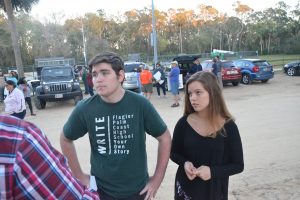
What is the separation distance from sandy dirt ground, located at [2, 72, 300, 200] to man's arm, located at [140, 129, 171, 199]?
2.08 metres

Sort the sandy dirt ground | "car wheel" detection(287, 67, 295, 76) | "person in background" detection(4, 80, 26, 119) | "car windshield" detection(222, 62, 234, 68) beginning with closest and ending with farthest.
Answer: the sandy dirt ground
"person in background" detection(4, 80, 26, 119)
"car windshield" detection(222, 62, 234, 68)
"car wheel" detection(287, 67, 295, 76)

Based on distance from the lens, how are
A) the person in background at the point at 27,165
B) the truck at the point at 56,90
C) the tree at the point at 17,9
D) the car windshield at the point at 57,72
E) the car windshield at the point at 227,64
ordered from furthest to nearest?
the tree at the point at 17,9
the car windshield at the point at 227,64
the car windshield at the point at 57,72
the truck at the point at 56,90
the person in background at the point at 27,165

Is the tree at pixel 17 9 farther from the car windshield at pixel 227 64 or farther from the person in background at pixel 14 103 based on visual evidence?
the person in background at pixel 14 103

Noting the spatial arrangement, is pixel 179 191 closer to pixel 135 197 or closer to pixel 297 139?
pixel 135 197

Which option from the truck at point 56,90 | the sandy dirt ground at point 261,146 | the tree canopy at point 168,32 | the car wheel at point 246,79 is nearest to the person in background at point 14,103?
the sandy dirt ground at point 261,146

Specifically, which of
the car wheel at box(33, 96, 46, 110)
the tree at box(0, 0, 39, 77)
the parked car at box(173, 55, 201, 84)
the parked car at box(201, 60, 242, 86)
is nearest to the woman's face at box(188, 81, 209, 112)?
the car wheel at box(33, 96, 46, 110)

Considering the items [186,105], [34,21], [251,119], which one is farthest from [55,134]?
[34,21]

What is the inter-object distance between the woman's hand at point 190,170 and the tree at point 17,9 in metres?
19.5

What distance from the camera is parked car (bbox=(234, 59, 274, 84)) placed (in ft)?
62.4

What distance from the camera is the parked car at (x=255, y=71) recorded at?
19.0 meters

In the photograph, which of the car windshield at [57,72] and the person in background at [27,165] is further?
the car windshield at [57,72]

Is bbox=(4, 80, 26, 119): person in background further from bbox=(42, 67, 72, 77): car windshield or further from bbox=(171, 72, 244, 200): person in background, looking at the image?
bbox=(42, 67, 72, 77): car windshield

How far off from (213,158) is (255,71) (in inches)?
690

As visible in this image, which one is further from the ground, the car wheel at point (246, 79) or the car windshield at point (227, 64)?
the car windshield at point (227, 64)
